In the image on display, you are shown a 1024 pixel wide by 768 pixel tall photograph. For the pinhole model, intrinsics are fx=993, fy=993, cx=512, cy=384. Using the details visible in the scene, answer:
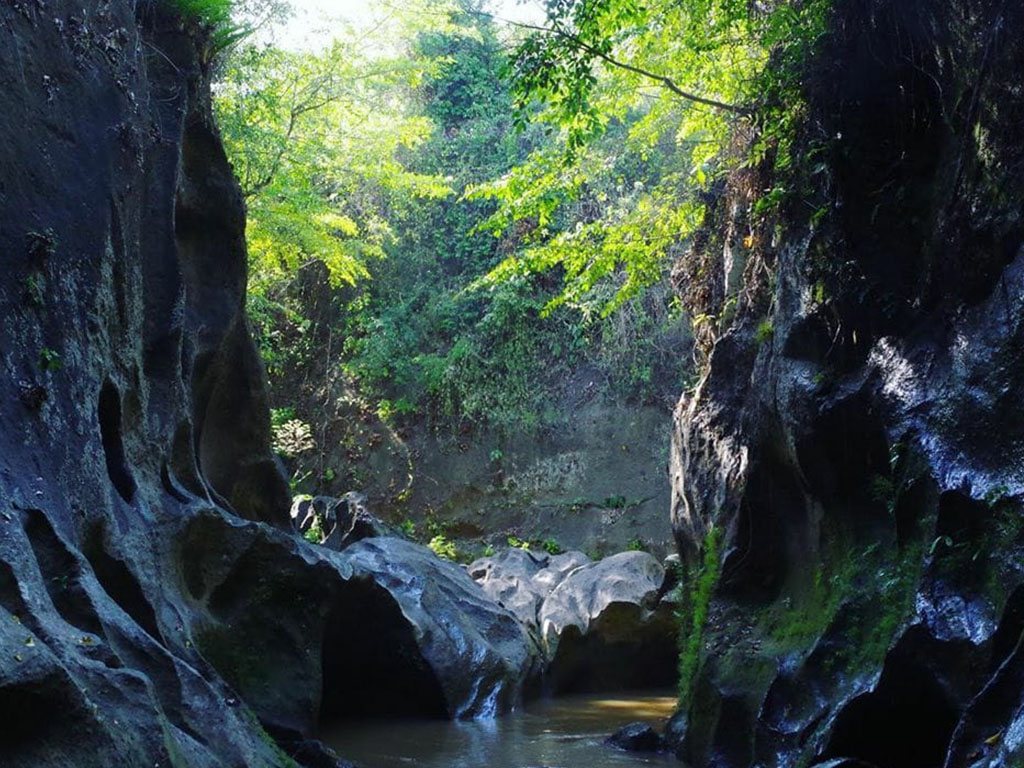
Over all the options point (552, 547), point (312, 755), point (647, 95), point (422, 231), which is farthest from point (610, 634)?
point (422, 231)

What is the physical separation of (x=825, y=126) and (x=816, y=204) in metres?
0.62

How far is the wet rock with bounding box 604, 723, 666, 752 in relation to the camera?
886cm

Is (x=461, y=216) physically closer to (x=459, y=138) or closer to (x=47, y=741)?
(x=459, y=138)

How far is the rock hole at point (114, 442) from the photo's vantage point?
6.86 m

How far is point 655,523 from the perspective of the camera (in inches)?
810

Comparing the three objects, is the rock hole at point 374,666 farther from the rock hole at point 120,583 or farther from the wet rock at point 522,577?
the rock hole at point 120,583

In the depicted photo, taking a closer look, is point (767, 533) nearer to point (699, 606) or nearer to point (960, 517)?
point (699, 606)

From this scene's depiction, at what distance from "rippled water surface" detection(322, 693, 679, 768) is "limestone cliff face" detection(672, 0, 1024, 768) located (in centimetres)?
94

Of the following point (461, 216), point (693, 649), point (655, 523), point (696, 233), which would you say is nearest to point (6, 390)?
point (693, 649)

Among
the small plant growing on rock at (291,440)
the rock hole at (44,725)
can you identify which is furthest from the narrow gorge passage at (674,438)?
the small plant growing on rock at (291,440)

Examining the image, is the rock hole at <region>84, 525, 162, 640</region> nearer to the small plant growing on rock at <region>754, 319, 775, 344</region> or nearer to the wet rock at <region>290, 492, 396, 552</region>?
the small plant growing on rock at <region>754, 319, 775, 344</region>

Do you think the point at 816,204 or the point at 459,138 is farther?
the point at 459,138

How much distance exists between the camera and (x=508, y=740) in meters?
9.59

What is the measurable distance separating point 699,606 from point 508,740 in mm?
2260
